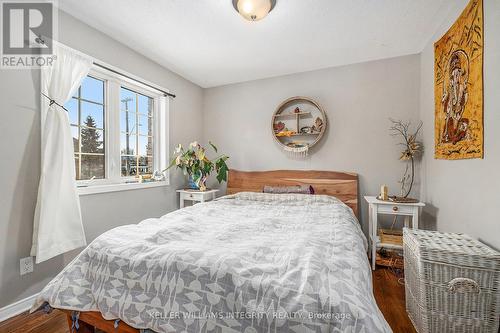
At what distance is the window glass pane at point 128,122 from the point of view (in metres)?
2.52

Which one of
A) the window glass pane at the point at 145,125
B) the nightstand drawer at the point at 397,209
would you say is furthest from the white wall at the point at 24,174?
the nightstand drawer at the point at 397,209

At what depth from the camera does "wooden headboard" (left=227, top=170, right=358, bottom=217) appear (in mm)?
2756

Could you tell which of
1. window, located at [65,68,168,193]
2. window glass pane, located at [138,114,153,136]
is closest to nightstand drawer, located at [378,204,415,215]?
window, located at [65,68,168,193]

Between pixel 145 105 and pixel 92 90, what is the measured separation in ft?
2.27

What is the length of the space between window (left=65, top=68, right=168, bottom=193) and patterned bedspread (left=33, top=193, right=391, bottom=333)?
112 cm

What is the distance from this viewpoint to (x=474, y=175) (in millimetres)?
1561

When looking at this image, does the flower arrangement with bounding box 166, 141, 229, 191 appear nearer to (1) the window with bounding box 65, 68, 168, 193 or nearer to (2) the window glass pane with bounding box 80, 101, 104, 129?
(1) the window with bounding box 65, 68, 168, 193

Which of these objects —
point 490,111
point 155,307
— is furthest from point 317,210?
point 155,307

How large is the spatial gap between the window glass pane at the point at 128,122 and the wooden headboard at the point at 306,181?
1.48 m

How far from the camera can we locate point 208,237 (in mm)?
1381

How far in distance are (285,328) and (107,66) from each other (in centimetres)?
261

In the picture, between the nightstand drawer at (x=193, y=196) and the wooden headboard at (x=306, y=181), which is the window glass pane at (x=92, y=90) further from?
the wooden headboard at (x=306, y=181)

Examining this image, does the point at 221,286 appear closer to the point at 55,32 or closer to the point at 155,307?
the point at 155,307

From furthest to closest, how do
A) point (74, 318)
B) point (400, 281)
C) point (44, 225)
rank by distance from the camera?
point (400, 281) < point (44, 225) < point (74, 318)
